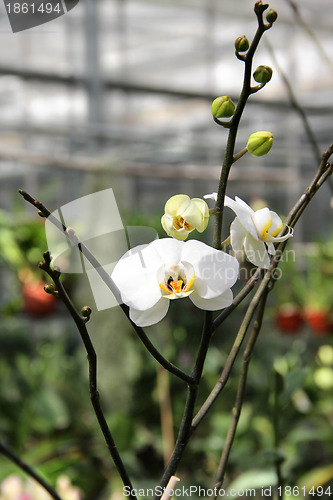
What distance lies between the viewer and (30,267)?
1.51 meters

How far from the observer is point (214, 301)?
25cm

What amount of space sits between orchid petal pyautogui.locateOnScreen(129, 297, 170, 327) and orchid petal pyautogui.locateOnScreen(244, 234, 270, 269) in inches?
1.6

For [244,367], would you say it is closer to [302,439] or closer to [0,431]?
[302,439]

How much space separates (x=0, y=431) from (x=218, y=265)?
106 centimetres

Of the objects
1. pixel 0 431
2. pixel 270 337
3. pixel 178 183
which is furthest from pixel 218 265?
pixel 178 183

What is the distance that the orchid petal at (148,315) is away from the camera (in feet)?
0.81

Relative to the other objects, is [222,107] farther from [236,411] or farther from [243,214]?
[236,411]

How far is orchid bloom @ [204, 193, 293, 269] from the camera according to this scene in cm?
25

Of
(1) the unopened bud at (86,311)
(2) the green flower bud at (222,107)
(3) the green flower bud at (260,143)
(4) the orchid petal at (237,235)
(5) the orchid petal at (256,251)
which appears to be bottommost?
(1) the unopened bud at (86,311)
